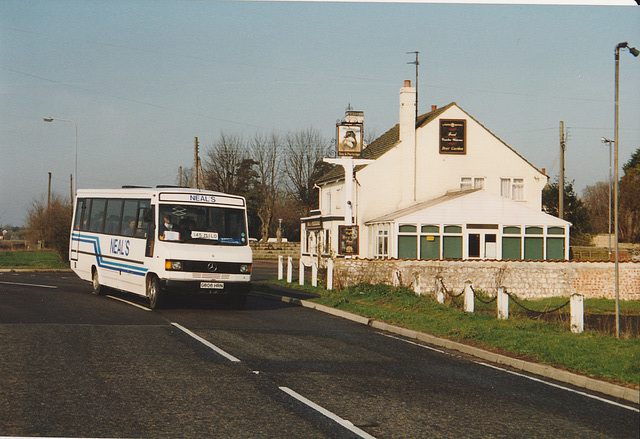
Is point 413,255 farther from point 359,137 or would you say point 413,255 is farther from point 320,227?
point 320,227

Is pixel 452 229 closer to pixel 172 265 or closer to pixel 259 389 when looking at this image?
pixel 172 265

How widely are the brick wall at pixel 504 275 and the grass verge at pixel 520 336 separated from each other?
12.0 ft

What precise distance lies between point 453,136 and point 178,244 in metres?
28.6

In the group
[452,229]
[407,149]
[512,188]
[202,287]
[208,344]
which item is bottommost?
[208,344]

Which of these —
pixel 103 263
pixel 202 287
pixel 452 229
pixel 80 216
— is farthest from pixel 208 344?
pixel 452 229

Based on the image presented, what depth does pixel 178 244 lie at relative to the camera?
17.6 meters

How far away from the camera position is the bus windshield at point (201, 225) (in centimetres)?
1783

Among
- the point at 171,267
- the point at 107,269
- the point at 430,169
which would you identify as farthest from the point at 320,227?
the point at 171,267

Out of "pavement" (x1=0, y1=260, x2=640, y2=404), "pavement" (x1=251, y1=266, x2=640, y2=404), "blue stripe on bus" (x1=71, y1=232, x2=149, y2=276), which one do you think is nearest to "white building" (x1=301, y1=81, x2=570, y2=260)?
"blue stripe on bus" (x1=71, y1=232, x2=149, y2=276)

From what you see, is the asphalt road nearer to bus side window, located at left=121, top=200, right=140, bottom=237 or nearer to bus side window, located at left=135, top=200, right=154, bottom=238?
bus side window, located at left=135, top=200, right=154, bottom=238

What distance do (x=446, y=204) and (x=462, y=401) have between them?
29730 mm

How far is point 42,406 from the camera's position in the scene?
289 inches

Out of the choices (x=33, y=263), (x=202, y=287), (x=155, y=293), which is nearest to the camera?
(x=202, y=287)

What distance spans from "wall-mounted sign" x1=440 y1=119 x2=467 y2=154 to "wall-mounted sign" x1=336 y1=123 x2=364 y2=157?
8.73 meters
